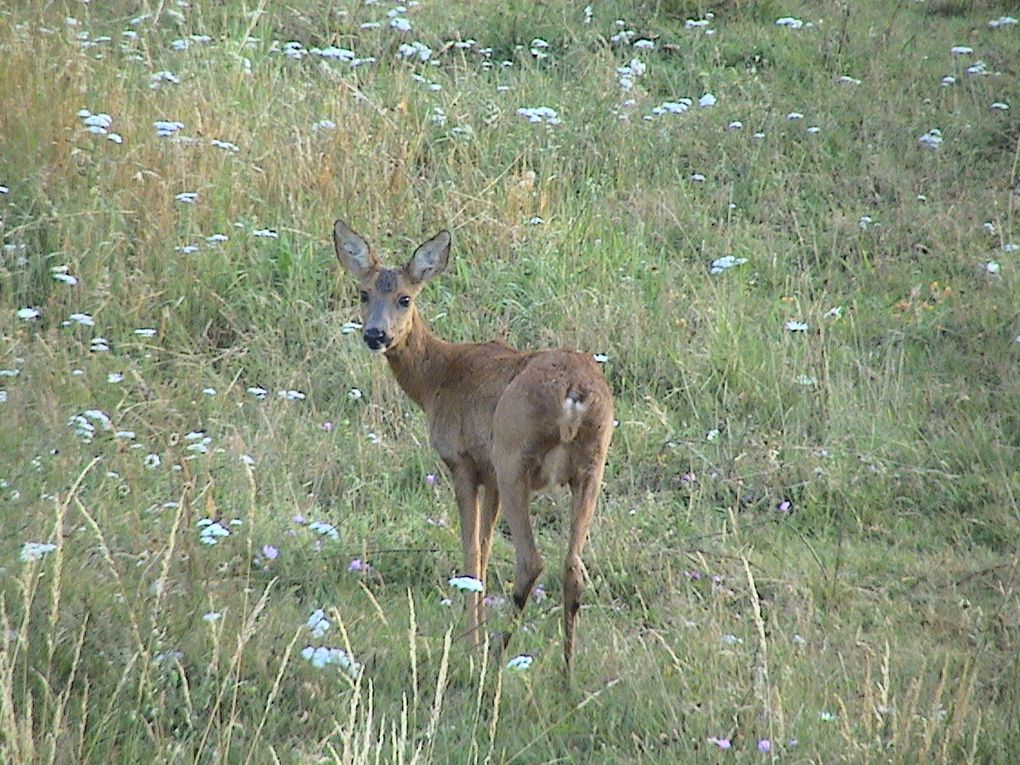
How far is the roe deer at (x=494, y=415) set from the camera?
5.30 m

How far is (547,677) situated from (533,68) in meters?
6.01

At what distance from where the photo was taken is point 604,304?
7.89 metres

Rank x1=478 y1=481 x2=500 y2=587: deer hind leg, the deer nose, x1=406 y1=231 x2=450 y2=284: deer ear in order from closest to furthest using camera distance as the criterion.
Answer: x1=478 y1=481 x2=500 y2=587: deer hind leg
the deer nose
x1=406 y1=231 x2=450 y2=284: deer ear

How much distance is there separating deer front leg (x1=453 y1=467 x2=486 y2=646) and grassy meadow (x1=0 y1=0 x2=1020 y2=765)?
0.13 m

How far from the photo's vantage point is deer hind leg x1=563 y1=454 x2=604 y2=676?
520 centimetres

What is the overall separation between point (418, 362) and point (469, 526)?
2.97 feet

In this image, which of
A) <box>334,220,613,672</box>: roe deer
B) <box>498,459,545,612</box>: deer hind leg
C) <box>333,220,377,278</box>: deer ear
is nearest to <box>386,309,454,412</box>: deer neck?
<box>334,220,613,672</box>: roe deer

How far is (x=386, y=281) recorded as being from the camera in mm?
6375

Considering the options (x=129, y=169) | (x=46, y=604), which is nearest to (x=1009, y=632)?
(x=46, y=604)

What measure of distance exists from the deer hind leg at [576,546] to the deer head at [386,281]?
3.93 ft

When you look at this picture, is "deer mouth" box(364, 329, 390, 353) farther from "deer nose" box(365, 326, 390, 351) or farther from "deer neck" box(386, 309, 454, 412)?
"deer neck" box(386, 309, 454, 412)

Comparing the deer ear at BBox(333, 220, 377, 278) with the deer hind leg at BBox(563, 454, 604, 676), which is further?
the deer ear at BBox(333, 220, 377, 278)

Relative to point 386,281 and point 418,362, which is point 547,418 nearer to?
point 418,362

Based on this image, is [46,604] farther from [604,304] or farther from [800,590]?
[604,304]
